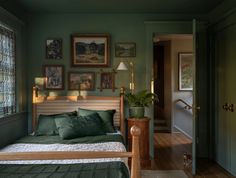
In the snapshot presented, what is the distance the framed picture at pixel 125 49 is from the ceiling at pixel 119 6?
0.63 metres

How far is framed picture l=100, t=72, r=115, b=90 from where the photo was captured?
5195 mm

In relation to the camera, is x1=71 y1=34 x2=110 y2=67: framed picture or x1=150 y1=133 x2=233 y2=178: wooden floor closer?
x1=150 y1=133 x2=233 y2=178: wooden floor

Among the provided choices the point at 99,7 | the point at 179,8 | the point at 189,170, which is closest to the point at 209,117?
the point at 189,170

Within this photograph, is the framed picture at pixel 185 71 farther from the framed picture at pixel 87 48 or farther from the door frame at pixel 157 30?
the framed picture at pixel 87 48

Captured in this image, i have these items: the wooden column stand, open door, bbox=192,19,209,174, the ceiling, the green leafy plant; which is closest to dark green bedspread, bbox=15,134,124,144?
the wooden column stand

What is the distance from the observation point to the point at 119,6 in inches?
187

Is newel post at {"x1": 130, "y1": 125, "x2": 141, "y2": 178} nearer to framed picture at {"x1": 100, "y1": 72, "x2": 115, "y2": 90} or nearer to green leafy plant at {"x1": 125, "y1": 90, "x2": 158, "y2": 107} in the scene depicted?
green leafy plant at {"x1": 125, "y1": 90, "x2": 158, "y2": 107}

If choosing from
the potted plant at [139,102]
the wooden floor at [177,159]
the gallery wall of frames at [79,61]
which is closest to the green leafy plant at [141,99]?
the potted plant at [139,102]

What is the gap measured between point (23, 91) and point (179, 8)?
320cm

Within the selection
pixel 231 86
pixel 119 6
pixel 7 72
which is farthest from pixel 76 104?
pixel 231 86

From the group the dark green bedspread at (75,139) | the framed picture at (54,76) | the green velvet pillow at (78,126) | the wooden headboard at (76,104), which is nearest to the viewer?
the dark green bedspread at (75,139)

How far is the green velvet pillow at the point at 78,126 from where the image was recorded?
4.03 m

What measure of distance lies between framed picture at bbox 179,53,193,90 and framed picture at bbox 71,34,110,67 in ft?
12.2

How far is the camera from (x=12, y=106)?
457cm
